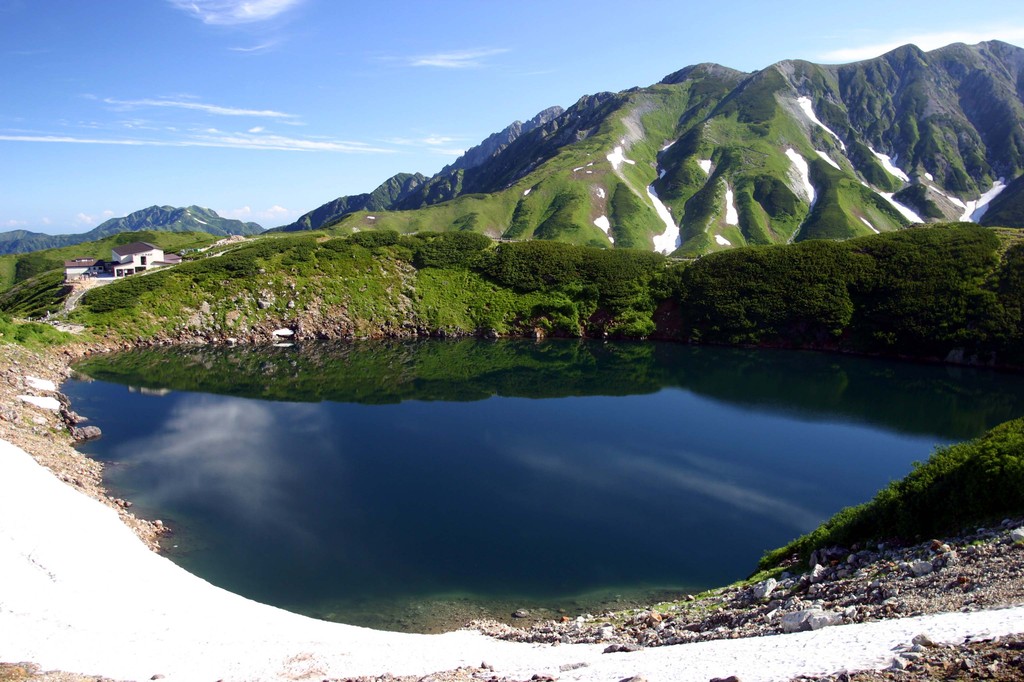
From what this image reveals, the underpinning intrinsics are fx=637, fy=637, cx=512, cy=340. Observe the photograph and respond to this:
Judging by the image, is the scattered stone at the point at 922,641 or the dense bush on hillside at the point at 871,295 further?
the dense bush on hillside at the point at 871,295

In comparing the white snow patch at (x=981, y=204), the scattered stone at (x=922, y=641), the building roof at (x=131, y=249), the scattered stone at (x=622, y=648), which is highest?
the white snow patch at (x=981, y=204)

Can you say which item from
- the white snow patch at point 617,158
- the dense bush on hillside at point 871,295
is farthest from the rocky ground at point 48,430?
the white snow patch at point 617,158

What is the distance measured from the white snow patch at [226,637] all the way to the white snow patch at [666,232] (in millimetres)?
130672

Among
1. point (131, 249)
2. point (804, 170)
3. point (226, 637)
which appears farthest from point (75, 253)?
point (804, 170)

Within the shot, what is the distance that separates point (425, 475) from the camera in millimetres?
30859

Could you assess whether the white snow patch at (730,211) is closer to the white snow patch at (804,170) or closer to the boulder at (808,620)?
the white snow patch at (804,170)

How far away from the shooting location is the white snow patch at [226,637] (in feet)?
34.2

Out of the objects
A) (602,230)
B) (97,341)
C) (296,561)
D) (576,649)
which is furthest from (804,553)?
(602,230)

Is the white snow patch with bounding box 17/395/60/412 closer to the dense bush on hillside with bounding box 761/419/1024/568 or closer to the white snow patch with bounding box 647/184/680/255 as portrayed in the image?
the dense bush on hillside with bounding box 761/419/1024/568

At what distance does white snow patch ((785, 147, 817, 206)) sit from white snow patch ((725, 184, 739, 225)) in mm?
21126

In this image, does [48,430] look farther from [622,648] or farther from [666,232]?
[666,232]

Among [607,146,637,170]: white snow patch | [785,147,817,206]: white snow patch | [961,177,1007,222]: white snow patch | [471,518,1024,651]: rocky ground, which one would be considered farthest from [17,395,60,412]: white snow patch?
[961,177,1007,222]: white snow patch

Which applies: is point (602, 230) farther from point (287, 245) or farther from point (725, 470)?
point (725, 470)

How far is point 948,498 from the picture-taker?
53.3 feet
